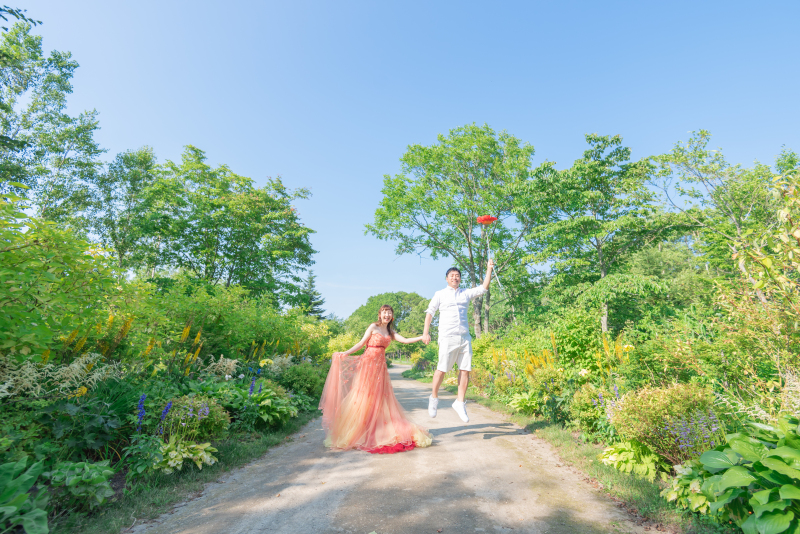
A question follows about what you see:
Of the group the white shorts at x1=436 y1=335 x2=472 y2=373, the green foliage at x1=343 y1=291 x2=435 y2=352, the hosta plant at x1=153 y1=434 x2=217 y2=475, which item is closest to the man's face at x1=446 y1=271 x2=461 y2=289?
the white shorts at x1=436 y1=335 x2=472 y2=373

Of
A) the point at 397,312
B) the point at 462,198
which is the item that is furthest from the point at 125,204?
the point at 397,312

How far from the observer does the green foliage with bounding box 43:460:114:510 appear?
9.41 feet

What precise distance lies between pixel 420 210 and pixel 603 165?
1084 cm

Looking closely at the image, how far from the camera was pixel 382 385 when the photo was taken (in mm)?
5680

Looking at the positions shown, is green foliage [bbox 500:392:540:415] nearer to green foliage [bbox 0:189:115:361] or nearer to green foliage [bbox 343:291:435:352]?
green foliage [bbox 0:189:115:361]

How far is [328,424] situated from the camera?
18.8 ft

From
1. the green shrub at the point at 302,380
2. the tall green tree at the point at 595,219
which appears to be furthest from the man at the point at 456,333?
Result: the tall green tree at the point at 595,219

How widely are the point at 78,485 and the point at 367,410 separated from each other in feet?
11.0

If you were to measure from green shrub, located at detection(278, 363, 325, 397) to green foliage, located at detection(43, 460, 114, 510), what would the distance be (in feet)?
17.6

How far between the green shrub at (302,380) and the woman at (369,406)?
2679mm

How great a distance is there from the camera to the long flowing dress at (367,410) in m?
5.21

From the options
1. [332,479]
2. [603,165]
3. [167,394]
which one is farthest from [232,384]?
[603,165]

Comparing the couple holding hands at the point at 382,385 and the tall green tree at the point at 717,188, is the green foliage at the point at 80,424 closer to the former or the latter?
the couple holding hands at the point at 382,385

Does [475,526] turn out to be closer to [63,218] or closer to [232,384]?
[232,384]
